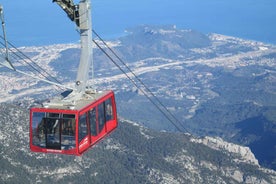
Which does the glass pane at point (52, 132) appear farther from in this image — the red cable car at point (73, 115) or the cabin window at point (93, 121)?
the cabin window at point (93, 121)

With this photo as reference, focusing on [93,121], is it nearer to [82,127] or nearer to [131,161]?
[82,127]

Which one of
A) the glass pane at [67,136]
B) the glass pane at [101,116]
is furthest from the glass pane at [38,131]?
the glass pane at [101,116]

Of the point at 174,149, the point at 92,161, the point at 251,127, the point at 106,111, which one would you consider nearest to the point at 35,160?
the point at 92,161

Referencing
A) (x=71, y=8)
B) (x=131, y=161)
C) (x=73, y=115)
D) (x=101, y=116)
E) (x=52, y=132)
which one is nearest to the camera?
(x=73, y=115)

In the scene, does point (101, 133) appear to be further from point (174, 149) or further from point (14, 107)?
point (174, 149)

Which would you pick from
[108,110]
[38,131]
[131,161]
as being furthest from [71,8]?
[131,161]

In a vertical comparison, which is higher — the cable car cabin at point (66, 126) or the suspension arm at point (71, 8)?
the suspension arm at point (71, 8)

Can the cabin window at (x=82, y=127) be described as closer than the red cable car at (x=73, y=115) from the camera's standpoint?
No

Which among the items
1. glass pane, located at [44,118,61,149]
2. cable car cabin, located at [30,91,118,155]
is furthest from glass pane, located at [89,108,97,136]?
glass pane, located at [44,118,61,149]
